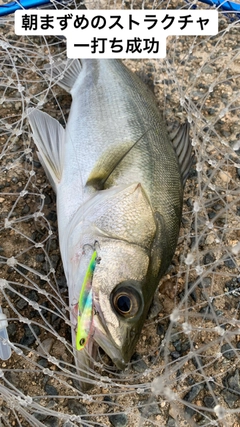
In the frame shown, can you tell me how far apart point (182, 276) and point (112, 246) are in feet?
2.57

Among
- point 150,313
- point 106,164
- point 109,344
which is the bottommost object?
point 150,313

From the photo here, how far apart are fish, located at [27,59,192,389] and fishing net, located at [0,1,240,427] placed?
5.9 inches

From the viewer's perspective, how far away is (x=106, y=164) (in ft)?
7.89

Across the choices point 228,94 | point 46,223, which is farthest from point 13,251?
point 228,94

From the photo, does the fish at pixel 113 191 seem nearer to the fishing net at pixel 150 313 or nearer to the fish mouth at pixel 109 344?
the fish mouth at pixel 109 344

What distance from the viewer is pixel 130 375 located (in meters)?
2.23

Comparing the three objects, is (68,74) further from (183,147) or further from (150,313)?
(150,313)

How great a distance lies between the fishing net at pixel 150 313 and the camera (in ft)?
7.14

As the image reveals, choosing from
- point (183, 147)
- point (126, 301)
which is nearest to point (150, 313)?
point (126, 301)

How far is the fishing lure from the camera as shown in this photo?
1920 mm

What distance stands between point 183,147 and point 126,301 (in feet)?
3.90

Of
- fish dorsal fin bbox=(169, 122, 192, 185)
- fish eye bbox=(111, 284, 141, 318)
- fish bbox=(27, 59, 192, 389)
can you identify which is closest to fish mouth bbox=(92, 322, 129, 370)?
fish bbox=(27, 59, 192, 389)

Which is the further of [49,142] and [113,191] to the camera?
[49,142]

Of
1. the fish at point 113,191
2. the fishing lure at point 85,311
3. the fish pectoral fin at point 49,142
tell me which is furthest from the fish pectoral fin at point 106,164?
the fishing lure at point 85,311
